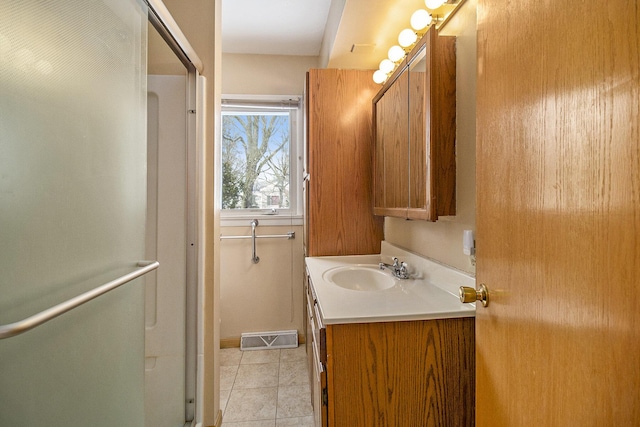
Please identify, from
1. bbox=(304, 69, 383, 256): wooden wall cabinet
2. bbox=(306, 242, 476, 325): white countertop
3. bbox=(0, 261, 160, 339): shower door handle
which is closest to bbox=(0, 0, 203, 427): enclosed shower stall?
bbox=(0, 261, 160, 339): shower door handle

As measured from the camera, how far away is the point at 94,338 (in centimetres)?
66

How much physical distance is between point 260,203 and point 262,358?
126 centimetres

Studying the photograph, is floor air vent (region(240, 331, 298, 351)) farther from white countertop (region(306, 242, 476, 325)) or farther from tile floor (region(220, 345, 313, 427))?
white countertop (region(306, 242, 476, 325))

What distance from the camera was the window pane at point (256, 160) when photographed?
7.89ft

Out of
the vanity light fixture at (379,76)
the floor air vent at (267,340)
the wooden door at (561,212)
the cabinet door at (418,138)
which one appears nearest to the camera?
the wooden door at (561,212)

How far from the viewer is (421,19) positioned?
3.99ft

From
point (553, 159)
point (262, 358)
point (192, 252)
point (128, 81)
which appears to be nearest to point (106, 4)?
point (128, 81)

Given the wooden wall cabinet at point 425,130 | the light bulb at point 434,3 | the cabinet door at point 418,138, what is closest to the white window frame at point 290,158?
the wooden wall cabinet at point 425,130

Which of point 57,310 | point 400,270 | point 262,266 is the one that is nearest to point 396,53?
point 400,270

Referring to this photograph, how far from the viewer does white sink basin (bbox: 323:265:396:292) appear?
4.80 feet

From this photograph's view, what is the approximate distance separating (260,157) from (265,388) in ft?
5.79

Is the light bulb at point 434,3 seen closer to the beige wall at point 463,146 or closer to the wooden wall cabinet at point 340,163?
the beige wall at point 463,146

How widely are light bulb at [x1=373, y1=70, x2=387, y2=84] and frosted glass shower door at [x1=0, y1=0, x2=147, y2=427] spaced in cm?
124

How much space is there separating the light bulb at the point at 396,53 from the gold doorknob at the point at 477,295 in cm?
128
